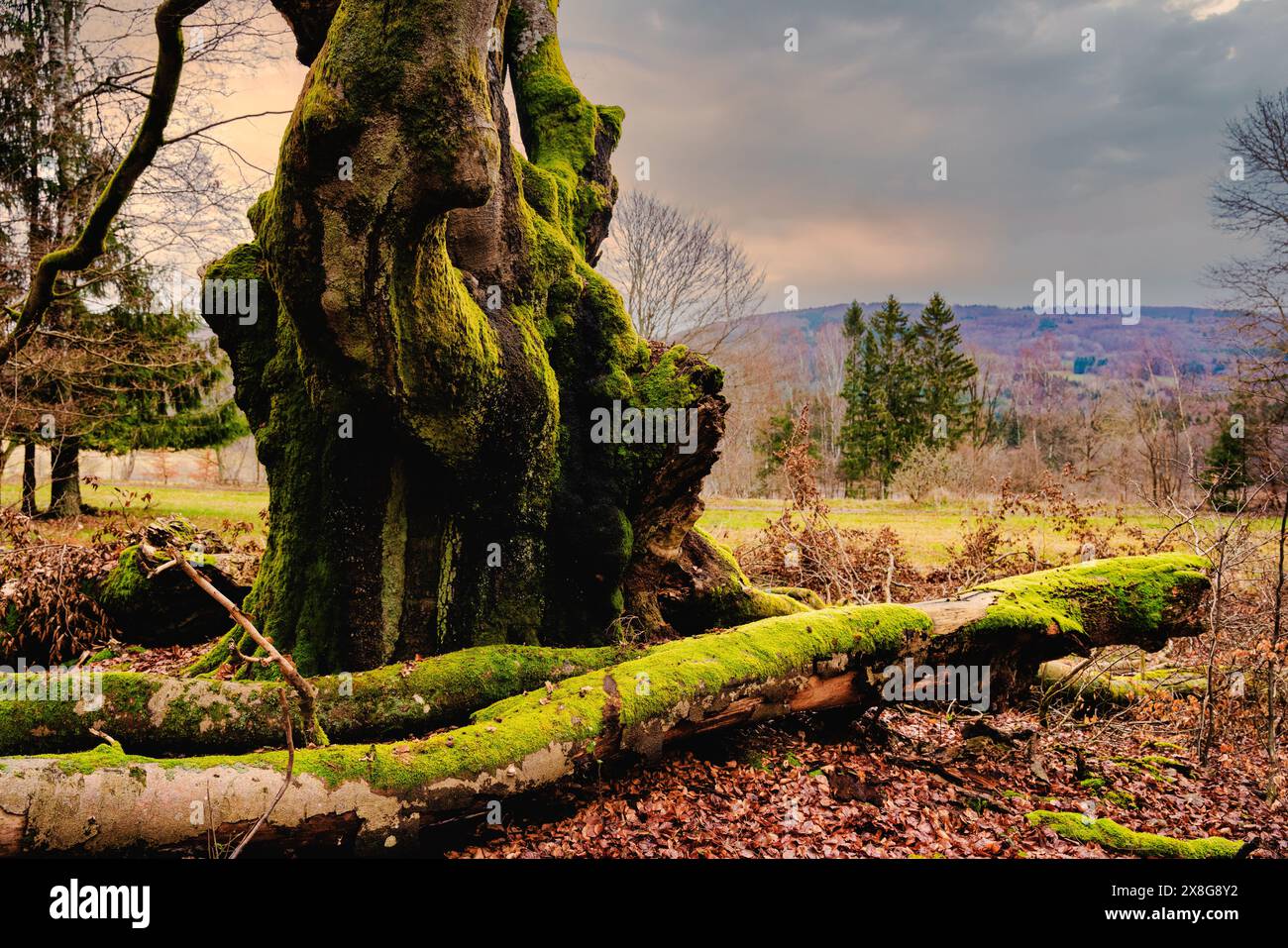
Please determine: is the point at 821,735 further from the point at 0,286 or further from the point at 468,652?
the point at 0,286

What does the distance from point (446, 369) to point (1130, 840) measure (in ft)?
19.6

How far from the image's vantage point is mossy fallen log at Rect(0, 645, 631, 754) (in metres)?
4.57

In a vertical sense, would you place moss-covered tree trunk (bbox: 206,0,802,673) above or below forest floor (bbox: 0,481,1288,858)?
above

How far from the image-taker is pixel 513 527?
605 cm

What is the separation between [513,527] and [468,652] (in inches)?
43.5

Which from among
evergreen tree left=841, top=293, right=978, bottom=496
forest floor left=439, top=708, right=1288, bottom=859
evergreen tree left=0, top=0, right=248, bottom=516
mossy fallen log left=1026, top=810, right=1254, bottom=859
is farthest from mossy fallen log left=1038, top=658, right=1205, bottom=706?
evergreen tree left=841, top=293, right=978, bottom=496

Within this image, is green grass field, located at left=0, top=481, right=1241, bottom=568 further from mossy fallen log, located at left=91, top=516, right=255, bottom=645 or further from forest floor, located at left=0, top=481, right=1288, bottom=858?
forest floor, located at left=0, top=481, right=1288, bottom=858

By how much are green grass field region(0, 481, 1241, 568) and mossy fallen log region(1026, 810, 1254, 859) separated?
921cm

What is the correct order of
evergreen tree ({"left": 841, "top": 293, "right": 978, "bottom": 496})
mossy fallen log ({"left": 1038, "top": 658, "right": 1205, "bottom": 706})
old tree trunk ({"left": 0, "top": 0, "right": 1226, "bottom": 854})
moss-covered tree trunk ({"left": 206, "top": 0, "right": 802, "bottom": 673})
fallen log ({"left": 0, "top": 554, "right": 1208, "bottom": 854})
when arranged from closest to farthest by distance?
fallen log ({"left": 0, "top": 554, "right": 1208, "bottom": 854}), old tree trunk ({"left": 0, "top": 0, "right": 1226, "bottom": 854}), moss-covered tree trunk ({"left": 206, "top": 0, "right": 802, "bottom": 673}), mossy fallen log ({"left": 1038, "top": 658, "right": 1205, "bottom": 706}), evergreen tree ({"left": 841, "top": 293, "right": 978, "bottom": 496})

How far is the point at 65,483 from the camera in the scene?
1791 centimetres

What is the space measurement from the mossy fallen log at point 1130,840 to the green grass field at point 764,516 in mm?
9209

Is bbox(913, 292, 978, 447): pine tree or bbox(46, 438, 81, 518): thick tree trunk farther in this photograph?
bbox(913, 292, 978, 447): pine tree

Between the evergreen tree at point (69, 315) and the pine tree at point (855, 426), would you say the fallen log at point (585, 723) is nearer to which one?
the evergreen tree at point (69, 315)

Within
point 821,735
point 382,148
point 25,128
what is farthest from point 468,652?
point 25,128
